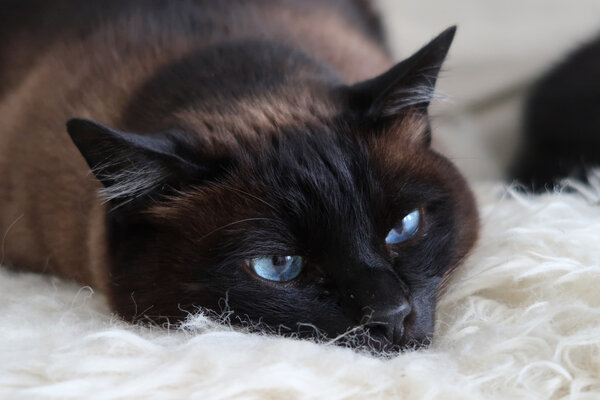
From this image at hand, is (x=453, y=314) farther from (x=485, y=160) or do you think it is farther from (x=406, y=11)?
(x=406, y=11)

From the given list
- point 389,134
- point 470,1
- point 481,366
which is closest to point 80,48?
point 389,134

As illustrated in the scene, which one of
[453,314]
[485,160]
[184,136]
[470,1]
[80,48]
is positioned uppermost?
[80,48]

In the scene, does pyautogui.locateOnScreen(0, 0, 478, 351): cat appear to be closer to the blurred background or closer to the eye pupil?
the eye pupil

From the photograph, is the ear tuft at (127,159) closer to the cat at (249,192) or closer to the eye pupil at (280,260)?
the cat at (249,192)

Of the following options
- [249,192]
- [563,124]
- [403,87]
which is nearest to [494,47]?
[563,124]

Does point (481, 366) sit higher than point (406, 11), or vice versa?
point (406, 11)

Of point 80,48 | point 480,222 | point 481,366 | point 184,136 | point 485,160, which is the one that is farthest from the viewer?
point 485,160

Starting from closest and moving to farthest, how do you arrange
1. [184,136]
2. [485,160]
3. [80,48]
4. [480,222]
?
[184,136] → [480,222] → [80,48] → [485,160]
